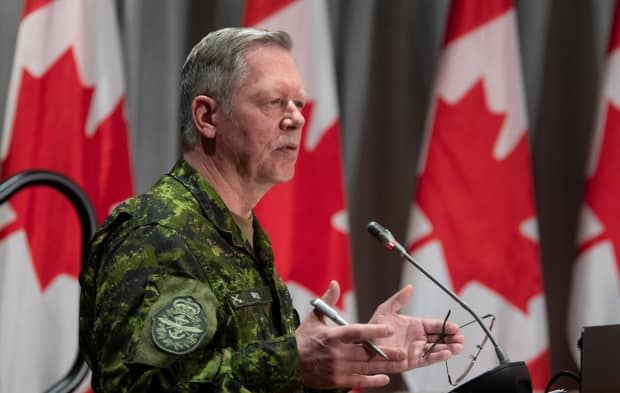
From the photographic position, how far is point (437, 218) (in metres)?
4.07

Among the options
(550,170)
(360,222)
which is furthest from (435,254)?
(550,170)

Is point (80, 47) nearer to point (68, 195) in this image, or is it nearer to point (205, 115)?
point (68, 195)

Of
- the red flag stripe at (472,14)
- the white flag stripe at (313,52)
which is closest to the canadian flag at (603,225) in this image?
the red flag stripe at (472,14)

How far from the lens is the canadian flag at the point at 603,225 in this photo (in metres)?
4.13

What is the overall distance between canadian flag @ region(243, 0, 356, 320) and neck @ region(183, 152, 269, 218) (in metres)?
1.80

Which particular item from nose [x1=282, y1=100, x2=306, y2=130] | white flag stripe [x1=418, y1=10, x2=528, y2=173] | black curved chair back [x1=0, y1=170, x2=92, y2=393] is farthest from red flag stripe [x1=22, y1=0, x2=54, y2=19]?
nose [x1=282, y1=100, x2=306, y2=130]

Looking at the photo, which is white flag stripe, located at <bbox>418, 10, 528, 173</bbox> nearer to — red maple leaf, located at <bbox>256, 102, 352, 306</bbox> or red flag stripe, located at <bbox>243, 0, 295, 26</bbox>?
red maple leaf, located at <bbox>256, 102, 352, 306</bbox>

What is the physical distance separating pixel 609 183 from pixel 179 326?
2.79m

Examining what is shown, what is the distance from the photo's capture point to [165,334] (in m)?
1.73

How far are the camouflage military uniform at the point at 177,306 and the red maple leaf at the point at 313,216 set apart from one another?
1.94m

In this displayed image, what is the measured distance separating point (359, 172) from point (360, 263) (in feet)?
1.28

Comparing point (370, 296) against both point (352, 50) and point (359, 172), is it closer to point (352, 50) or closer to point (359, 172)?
point (359, 172)

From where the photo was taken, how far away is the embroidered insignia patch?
1.73m

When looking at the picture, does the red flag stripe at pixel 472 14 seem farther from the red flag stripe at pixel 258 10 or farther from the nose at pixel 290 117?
the nose at pixel 290 117
